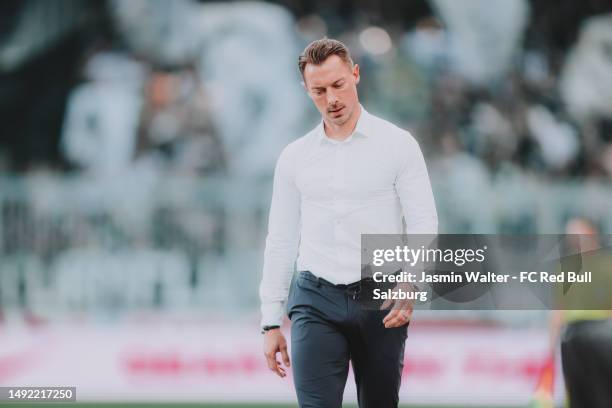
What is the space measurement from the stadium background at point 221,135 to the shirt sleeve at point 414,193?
5.57 metres

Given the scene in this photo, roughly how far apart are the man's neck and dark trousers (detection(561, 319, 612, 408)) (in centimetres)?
219

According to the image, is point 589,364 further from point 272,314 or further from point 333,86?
point 272,314

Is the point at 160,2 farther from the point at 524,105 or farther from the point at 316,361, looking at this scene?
the point at 316,361

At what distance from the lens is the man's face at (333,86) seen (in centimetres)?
428

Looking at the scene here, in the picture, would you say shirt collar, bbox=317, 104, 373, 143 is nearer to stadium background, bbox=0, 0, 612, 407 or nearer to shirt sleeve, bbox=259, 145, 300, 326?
shirt sleeve, bbox=259, 145, 300, 326

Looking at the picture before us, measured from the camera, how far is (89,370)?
945cm

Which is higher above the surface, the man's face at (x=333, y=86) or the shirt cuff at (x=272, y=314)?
the man's face at (x=333, y=86)

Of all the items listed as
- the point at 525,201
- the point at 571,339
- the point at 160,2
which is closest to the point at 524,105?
the point at 525,201

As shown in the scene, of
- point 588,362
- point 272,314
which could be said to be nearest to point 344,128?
point 272,314

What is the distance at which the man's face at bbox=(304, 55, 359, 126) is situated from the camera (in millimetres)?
4277

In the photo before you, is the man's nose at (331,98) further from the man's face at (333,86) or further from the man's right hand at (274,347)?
the man's right hand at (274,347)

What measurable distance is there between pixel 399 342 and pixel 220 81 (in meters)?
10.1

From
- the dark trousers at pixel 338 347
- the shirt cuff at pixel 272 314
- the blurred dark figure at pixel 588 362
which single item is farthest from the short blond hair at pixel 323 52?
the blurred dark figure at pixel 588 362

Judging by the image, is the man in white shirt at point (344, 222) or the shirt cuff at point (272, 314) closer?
the man in white shirt at point (344, 222)
